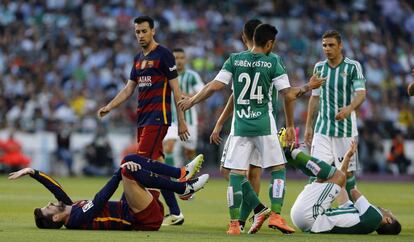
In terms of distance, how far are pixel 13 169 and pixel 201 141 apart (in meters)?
4.65

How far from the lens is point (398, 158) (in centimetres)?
2634

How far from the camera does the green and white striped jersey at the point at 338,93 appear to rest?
13.5m

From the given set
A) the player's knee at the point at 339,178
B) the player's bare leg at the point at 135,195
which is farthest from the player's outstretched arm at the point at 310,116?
the player's bare leg at the point at 135,195

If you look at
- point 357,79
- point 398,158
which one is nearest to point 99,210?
point 357,79

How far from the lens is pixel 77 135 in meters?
26.8

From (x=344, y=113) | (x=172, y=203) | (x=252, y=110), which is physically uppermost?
(x=252, y=110)

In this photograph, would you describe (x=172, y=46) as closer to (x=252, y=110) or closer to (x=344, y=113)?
(x=344, y=113)

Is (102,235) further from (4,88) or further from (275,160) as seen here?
(4,88)

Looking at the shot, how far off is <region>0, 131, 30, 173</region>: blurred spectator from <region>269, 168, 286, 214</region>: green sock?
50.1 ft

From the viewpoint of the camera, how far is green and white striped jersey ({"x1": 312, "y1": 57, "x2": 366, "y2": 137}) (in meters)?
13.5

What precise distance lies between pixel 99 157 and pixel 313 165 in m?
14.9

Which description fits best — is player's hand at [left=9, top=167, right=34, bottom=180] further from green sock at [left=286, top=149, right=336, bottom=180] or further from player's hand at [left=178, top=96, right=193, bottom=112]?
green sock at [left=286, top=149, right=336, bottom=180]

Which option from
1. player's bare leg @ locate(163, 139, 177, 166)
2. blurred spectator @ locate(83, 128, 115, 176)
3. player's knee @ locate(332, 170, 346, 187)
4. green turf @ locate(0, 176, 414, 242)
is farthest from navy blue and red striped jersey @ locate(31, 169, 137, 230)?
blurred spectator @ locate(83, 128, 115, 176)

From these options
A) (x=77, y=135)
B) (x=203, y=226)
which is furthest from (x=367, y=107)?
(x=203, y=226)
